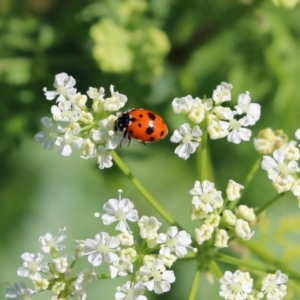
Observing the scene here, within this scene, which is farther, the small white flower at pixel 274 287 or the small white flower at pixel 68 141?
the small white flower at pixel 68 141

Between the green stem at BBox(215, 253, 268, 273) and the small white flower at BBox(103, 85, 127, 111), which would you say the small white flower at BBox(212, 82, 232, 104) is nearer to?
the small white flower at BBox(103, 85, 127, 111)

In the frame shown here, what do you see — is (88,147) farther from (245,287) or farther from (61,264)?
(245,287)

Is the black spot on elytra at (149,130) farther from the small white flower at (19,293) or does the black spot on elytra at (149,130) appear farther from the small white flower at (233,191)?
the small white flower at (19,293)

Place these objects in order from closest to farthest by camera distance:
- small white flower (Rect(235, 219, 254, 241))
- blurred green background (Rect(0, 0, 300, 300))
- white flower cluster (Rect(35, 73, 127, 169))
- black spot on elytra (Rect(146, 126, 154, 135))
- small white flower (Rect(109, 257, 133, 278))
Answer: small white flower (Rect(109, 257, 133, 278))
small white flower (Rect(235, 219, 254, 241))
white flower cluster (Rect(35, 73, 127, 169))
black spot on elytra (Rect(146, 126, 154, 135))
blurred green background (Rect(0, 0, 300, 300))

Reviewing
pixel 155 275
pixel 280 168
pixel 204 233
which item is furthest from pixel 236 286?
pixel 280 168

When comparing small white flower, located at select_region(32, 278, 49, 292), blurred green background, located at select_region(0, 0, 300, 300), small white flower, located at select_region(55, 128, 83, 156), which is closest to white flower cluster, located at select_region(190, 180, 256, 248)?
small white flower, located at select_region(55, 128, 83, 156)

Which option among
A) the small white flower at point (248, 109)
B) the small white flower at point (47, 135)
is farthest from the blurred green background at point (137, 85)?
the small white flower at point (47, 135)
